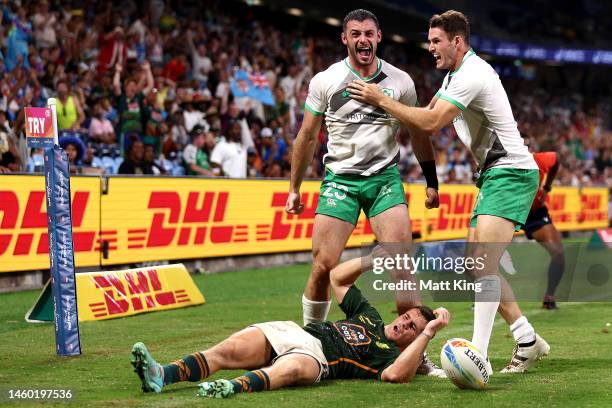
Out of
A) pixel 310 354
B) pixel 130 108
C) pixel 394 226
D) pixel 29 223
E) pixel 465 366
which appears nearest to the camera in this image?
pixel 310 354

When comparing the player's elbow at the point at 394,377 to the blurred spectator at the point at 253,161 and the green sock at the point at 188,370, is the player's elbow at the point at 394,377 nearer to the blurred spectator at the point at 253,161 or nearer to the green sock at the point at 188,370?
the green sock at the point at 188,370

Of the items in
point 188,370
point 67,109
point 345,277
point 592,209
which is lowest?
point 592,209

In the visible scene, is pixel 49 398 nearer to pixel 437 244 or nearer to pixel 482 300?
pixel 482 300

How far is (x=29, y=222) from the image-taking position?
13375mm

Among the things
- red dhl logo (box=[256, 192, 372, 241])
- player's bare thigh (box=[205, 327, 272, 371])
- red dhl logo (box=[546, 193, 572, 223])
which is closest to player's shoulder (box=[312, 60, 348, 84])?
player's bare thigh (box=[205, 327, 272, 371])

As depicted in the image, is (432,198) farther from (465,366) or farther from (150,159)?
(150,159)

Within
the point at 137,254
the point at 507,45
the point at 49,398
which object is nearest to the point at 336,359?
the point at 49,398

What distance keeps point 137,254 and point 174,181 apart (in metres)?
1.37

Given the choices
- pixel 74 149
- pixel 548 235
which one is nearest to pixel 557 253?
pixel 548 235

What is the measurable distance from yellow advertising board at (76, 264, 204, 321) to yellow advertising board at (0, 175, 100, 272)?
7.05 ft

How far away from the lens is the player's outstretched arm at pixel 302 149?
8.18 metres

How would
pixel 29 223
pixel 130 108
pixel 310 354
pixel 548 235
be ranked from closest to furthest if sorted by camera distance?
pixel 310 354 < pixel 548 235 < pixel 29 223 < pixel 130 108

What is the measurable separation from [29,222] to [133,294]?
8.32 ft

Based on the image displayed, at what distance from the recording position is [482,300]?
7.70 m
